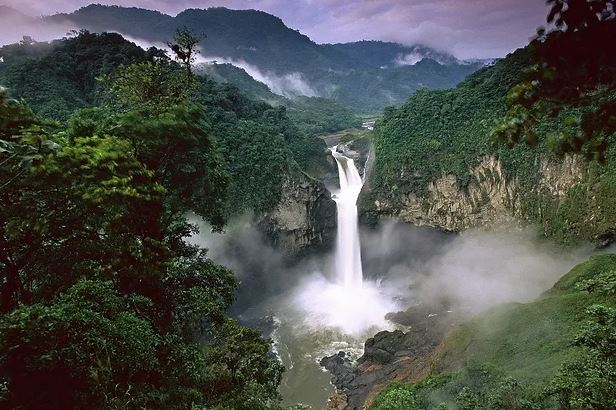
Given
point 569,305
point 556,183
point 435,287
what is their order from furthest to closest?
point 435,287, point 556,183, point 569,305

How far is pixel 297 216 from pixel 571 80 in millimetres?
33844

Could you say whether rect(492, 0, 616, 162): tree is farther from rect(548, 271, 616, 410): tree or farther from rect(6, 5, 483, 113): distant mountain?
rect(6, 5, 483, 113): distant mountain

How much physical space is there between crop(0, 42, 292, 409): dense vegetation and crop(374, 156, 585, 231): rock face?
25644mm

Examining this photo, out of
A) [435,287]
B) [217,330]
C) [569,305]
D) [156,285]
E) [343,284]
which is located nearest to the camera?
[156,285]

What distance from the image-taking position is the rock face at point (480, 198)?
28039 millimetres

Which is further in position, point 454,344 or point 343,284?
point 343,284

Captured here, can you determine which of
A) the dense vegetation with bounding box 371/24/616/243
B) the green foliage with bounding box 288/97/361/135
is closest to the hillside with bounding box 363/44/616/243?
the dense vegetation with bounding box 371/24/616/243

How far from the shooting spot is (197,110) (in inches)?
431

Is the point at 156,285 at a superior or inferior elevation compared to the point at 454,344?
superior

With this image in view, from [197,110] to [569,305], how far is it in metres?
17.6

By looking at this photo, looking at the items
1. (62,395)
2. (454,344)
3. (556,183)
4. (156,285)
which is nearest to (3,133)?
(62,395)

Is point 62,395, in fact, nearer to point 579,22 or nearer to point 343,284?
point 579,22

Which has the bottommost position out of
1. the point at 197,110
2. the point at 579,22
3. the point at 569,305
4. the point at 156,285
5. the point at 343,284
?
the point at 343,284

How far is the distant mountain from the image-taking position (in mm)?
158375
